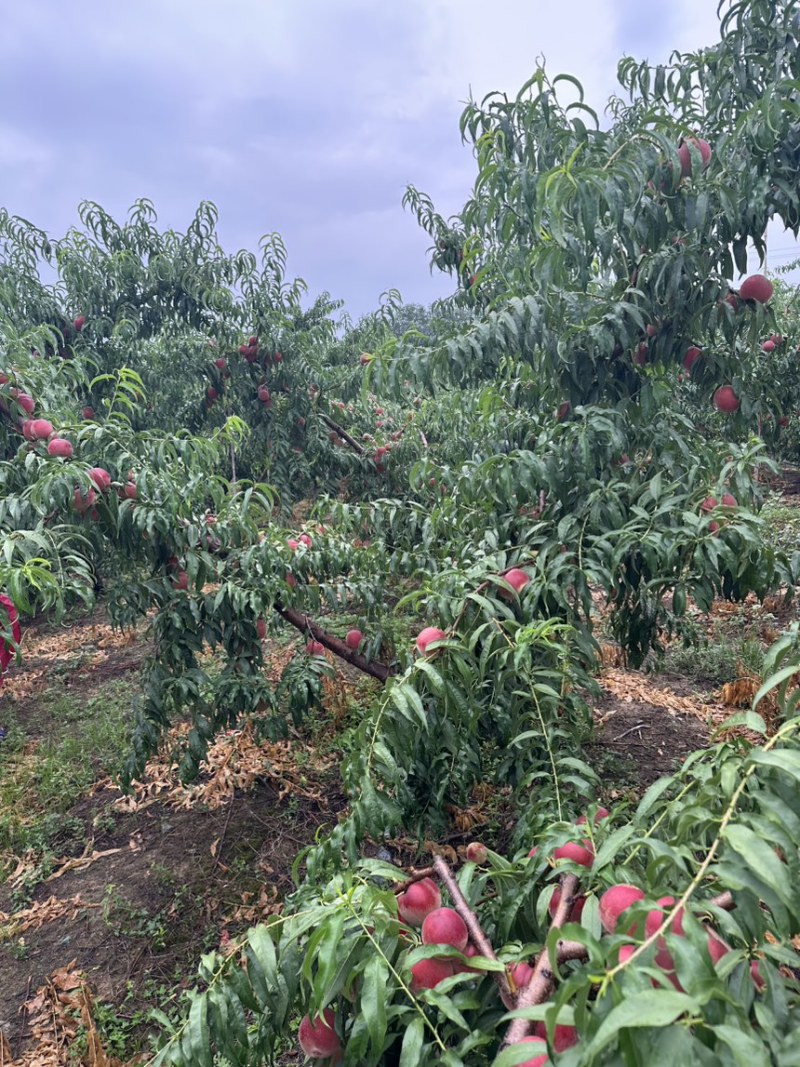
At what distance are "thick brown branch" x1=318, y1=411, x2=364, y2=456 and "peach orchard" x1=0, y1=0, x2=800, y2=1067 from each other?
75.5 inches

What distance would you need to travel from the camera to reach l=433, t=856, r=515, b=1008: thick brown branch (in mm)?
768

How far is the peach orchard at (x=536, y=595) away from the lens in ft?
2.15

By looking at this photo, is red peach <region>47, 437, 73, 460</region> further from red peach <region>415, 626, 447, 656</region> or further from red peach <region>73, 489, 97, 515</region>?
Answer: red peach <region>415, 626, 447, 656</region>

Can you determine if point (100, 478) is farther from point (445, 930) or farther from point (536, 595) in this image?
point (445, 930)

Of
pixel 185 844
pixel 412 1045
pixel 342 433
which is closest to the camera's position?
pixel 412 1045

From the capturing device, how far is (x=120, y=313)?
584 cm

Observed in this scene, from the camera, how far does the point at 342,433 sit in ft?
18.5

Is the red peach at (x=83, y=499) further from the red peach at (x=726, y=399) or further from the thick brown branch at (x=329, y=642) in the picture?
the red peach at (x=726, y=399)

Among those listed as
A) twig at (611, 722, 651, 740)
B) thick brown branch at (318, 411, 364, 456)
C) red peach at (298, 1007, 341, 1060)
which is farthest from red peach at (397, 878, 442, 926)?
thick brown branch at (318, 411, 364, 456)

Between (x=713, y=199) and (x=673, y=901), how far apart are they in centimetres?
185

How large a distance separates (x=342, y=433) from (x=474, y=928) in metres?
5.01

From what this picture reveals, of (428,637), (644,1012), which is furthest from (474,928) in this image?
(428,637)

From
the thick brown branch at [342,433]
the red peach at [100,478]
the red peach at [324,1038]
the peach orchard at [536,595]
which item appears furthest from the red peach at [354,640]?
the thick brown branch at [342,433]

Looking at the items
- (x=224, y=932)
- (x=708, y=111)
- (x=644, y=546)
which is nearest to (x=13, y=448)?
(x=224, y=932)
